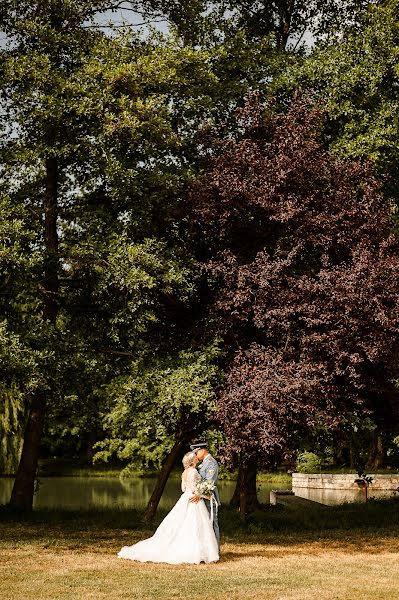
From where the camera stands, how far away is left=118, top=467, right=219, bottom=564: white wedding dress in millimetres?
12648

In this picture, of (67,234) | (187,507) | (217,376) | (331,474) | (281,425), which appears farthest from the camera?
(331,474)

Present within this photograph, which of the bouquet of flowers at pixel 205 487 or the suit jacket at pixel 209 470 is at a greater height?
the suit jacket at pixel 209 470

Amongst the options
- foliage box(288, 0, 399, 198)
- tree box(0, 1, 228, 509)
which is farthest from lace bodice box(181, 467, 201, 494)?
foliage box(288, 0, 399, 198)

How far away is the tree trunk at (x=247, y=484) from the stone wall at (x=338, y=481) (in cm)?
1231

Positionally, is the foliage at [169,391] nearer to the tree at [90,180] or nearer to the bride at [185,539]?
the tree at [90,180]

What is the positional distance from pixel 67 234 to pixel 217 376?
199 inches

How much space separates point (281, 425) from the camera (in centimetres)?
1559

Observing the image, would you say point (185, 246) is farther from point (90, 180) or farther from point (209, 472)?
point (209, 472)

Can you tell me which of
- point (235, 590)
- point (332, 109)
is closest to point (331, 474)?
point (332, 109)

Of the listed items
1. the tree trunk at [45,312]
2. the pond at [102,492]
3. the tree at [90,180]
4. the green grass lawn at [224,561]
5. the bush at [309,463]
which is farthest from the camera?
the bush at [309,463]

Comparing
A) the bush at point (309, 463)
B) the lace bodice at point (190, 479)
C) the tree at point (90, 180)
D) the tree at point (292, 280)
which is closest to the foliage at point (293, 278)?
the tree at point (292, 280)

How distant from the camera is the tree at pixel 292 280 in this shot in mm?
15617

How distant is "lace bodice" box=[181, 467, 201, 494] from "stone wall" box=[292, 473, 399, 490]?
69.1 ft

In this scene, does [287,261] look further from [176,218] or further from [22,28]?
[22,28]
